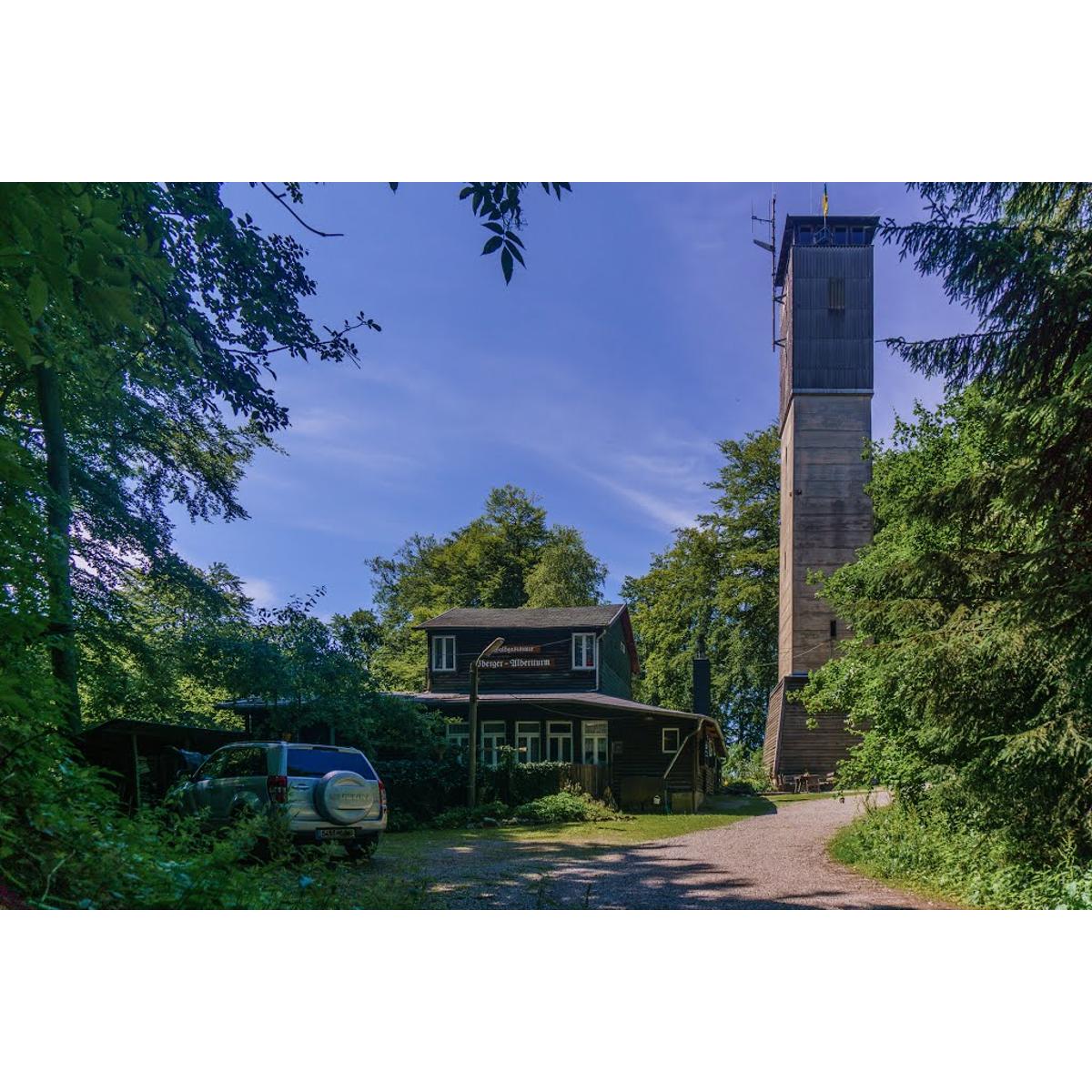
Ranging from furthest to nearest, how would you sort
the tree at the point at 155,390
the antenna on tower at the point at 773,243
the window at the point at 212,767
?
the antenna on tower at the point at 773,243 → the tree at the point at 155,390 → the window at the point at 212,767

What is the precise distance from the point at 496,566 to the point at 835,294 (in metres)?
1.96

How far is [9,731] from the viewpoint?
10.6ft

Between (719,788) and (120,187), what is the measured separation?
355 cm

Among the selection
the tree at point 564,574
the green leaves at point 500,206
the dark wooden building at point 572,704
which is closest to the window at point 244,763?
the dark wooden building at point 572,704

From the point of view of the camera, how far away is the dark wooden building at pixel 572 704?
12.1 ft

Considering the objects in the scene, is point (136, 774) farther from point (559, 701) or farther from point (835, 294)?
point (835, 294)

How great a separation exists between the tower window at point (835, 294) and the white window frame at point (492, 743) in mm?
2358

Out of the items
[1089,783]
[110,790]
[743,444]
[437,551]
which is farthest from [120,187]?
[1089,783]

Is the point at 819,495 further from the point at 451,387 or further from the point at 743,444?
the point at 451,387

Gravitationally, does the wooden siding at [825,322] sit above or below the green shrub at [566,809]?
above

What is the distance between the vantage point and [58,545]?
11.8ft

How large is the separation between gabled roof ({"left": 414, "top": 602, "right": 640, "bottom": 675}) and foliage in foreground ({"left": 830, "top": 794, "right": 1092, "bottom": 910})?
1264 mm

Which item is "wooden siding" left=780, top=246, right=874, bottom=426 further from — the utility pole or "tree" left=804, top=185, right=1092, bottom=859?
the utility pole

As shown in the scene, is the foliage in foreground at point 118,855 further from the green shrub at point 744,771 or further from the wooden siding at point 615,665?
the green shrub at point 744,771
